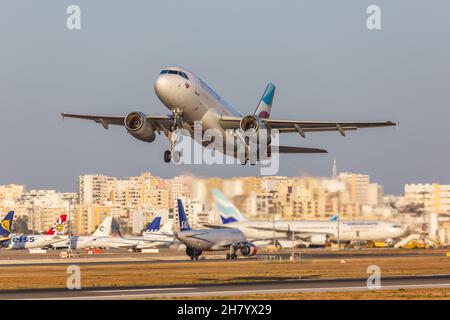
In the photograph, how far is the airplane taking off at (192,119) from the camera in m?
A: 55.0

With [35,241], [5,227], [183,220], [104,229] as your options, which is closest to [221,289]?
[183,220]

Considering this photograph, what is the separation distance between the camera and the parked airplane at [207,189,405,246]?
4006 inches

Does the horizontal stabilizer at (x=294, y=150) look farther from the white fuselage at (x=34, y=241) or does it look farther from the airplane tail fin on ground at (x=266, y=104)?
the white fuselage at (x=34, y=241)

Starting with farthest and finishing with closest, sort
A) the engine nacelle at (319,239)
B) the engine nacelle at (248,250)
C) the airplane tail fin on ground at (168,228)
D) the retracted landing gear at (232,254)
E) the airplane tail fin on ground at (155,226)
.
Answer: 1. the airplane tail fin on ground at (155,226)
2. the airplane tail fin on ground at (168,228)
3. the engine nacelle at (319,239)
4. the engine nacelle at (248,250)
5. the retracted landing gear at (232,254)

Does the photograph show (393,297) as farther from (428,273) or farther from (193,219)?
(193,219)

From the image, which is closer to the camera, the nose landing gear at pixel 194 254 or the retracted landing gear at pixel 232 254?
the retracted landing gear at pixel 232 254

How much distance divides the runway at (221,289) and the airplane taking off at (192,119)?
34.1 ft

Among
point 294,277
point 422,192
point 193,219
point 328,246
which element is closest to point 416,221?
point 422,192

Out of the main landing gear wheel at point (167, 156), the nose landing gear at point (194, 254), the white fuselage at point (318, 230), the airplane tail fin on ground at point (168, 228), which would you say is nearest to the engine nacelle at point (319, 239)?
the white fuselage at point (318, 230)

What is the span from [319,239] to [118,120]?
72.9 metres

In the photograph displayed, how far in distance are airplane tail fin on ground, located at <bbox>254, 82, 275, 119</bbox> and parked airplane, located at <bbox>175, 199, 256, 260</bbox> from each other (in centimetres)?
2170

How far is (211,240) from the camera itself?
97625 millimetres
